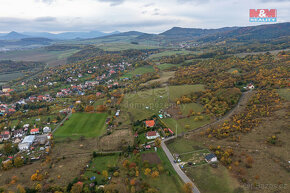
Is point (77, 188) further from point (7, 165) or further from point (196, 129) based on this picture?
point (196, 129)

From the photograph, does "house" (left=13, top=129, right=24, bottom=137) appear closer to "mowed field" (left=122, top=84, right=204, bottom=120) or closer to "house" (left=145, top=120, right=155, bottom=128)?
"mowed field" (left=122, top=84, right=204, bottom=120)

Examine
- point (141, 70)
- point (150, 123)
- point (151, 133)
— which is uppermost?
point (141, 70)

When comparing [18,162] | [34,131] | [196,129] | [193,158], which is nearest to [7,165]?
[18,162]

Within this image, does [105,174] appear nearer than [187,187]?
No

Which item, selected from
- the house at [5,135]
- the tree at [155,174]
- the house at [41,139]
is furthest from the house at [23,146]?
the tree at [155,174]

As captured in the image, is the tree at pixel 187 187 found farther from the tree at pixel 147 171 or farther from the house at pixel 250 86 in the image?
the house at pixel 250 86

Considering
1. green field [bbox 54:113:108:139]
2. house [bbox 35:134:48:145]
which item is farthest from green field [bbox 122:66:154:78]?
house [bbox 35:134:48:145]

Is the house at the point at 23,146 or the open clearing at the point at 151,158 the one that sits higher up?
the house at the point at 23,146

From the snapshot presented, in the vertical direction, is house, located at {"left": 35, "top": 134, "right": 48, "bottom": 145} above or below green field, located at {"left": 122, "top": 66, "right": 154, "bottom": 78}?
below

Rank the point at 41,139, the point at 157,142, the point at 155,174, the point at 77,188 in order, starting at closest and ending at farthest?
the point at 77,188
the point at 155,174
the point at 157,142
the point at 41,139
